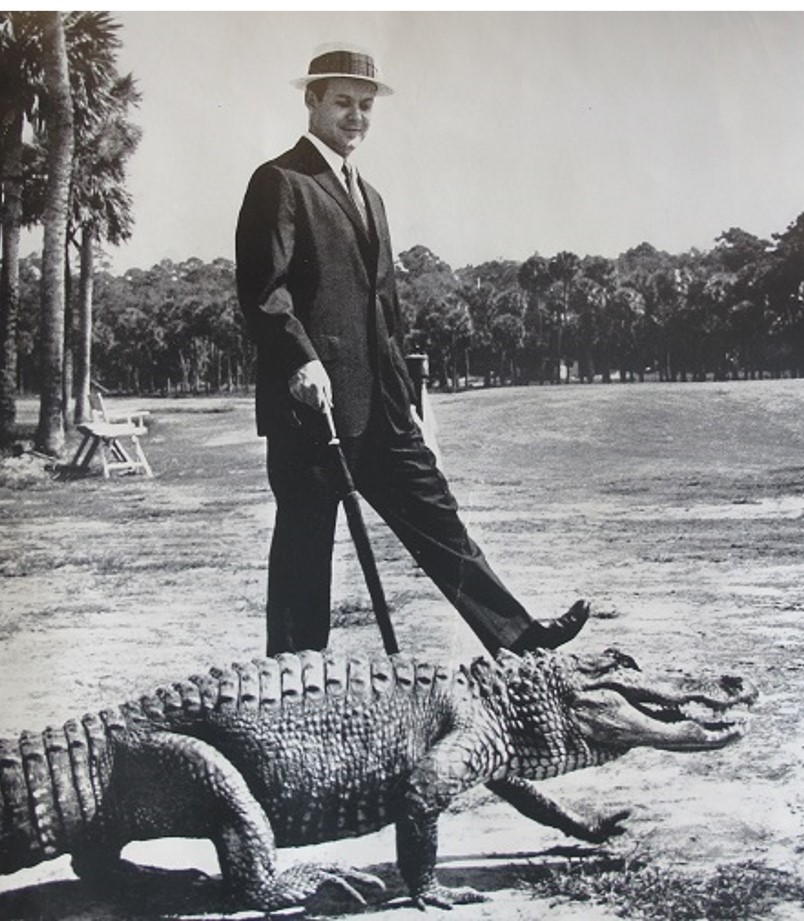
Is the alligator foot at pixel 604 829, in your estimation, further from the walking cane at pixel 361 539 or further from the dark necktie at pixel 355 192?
the dark necktie at pixel 355 192

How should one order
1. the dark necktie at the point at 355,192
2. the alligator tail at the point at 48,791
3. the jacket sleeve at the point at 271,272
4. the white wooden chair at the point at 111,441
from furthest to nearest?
the white wooden chair at the point at 111,441, the dark necktie at the point at 355,192, the jacket sleeve at the point at 271,272, the alligator tail at the point at 48,791

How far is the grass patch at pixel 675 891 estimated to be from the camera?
7.61 feet

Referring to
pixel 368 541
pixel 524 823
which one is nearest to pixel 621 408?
pixel 368 541

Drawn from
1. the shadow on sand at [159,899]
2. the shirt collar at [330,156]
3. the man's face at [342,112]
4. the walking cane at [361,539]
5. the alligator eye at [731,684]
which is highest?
the man's face at [342,112]

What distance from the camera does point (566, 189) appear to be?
275 centimetres

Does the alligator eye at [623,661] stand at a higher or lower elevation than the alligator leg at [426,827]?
higher

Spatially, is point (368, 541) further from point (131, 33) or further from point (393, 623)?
point (131, 33)

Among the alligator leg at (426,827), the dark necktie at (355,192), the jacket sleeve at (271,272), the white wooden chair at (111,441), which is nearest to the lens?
the alligator leg at (426,827)

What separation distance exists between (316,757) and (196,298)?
3.42 feet

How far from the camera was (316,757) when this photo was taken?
2.29 metres

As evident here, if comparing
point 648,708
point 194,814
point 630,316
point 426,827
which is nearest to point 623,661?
point 648,708

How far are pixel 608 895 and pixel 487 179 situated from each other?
1.60 m

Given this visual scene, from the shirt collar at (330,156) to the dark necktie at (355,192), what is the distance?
0.01 m

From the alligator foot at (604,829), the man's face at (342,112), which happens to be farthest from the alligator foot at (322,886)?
the man's face at (342,112)
